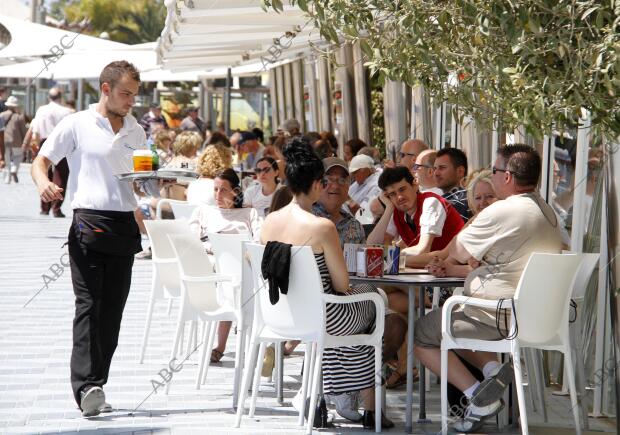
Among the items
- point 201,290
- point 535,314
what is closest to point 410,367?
point 535,314

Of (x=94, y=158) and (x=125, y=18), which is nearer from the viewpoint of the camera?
(x=94, y=158)

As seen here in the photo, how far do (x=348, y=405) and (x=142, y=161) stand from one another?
70.9 inches

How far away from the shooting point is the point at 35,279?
13.5 meters

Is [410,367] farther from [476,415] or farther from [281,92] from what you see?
[281,92]

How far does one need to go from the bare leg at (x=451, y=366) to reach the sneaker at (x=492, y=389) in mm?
102

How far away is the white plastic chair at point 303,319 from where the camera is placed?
20.6 feet

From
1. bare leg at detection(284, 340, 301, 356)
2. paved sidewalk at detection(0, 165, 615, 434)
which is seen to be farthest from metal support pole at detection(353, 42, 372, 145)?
bare leg at detection(284, 340, 301, 356)

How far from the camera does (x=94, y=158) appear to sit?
689 cm

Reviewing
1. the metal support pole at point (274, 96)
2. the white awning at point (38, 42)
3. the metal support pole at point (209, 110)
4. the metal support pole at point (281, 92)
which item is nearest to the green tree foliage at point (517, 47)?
the white awning at point (38, 42)

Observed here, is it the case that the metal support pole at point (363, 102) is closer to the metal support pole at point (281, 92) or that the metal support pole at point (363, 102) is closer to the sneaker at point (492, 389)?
the sneaker at point (492, 389)

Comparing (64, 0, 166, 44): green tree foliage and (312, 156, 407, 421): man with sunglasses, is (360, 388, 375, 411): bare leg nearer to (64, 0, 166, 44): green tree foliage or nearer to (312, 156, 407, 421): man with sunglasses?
(312, 156, 407, 421): man with sunglasses

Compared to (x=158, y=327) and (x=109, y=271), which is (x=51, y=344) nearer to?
(x=158, y=327)

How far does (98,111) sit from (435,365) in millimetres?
2402

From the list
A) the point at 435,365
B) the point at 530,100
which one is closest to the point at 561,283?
the point at 435,365
